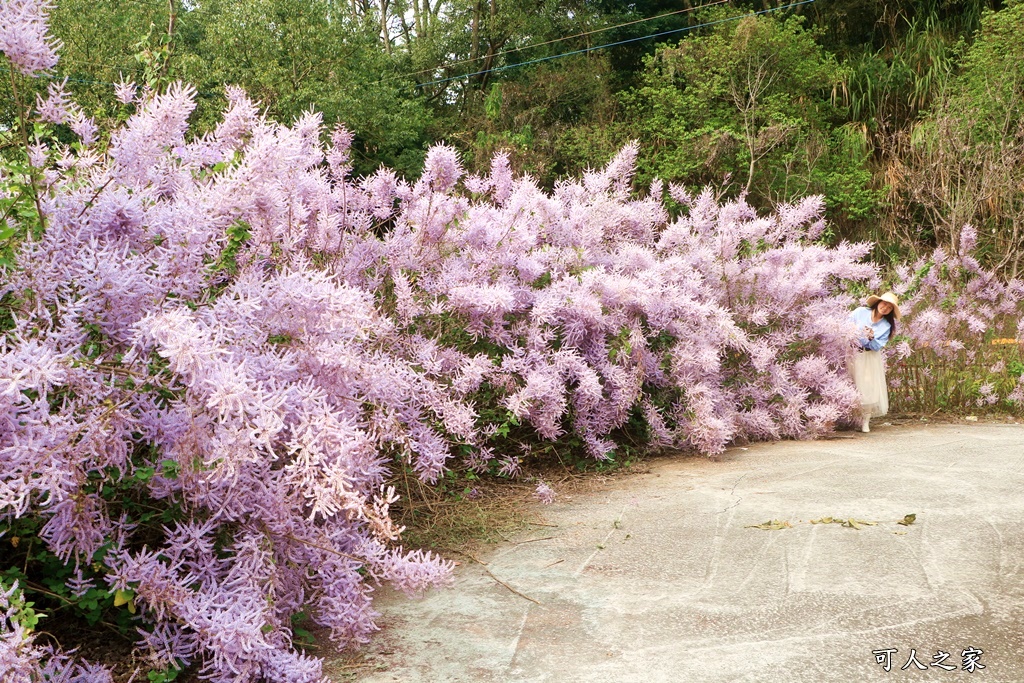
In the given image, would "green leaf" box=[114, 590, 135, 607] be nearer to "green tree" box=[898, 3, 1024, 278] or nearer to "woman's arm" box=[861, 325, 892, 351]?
"woman's arm" box=[861, 325, 892, 351]

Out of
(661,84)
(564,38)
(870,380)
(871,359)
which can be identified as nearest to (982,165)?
(871,359)

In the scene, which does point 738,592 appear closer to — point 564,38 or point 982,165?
point 982,165

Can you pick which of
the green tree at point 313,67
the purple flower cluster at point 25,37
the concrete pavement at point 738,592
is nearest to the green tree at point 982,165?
the concrete pavement at point 738,592

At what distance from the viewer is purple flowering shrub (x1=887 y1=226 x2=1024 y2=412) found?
27.7ft

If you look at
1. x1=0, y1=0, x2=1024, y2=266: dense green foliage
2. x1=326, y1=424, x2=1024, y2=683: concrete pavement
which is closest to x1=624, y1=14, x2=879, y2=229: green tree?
x1=0, y1=0, x2=1024, y2=266: dense green foliage

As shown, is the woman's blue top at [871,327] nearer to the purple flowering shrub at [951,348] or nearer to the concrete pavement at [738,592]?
the purple flowering shrub at [951,348]

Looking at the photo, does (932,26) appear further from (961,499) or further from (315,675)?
(315,675)

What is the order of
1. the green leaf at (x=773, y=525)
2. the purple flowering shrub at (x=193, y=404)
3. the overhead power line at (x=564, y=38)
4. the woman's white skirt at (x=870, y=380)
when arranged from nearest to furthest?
the purple flowering shrub at (x=193, y=404) < the green leaf at (x=773, y=525) < the woman's white skirt at (x=870, y=380) < the overhead power line at (x=564, y=38)

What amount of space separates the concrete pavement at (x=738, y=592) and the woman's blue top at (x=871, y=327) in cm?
224

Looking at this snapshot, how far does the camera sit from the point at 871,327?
295 inches

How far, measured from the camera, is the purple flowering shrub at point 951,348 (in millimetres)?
8438

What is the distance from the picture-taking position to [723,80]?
1925cm

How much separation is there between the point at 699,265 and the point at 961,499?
2.77 metres

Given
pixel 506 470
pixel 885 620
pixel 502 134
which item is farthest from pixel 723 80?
pixel 885 620
